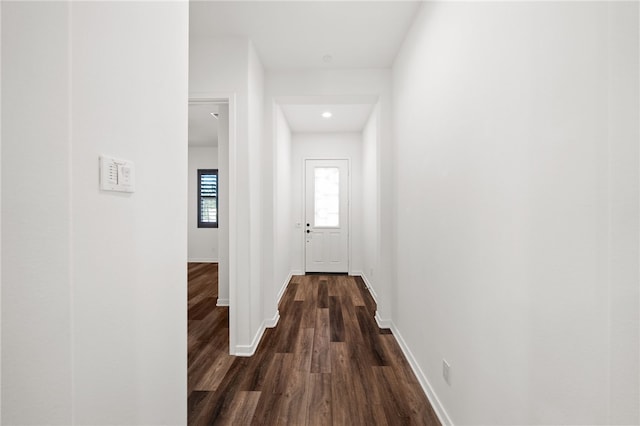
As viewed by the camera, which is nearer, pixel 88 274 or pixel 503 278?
pixel 88 274

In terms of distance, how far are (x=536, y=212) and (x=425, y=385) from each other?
155 cm

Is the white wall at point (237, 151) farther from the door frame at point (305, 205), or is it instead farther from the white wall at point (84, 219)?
the door frame at point (305, 205)

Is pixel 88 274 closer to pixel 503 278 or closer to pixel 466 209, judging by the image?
pixel 503 278

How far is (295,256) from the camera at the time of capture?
17.9 ft

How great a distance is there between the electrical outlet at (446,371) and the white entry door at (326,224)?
3.76m

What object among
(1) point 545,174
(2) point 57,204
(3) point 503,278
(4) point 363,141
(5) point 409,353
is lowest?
(5) point 409,353

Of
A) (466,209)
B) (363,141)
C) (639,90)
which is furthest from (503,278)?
(363,141)

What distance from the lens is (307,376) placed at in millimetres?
2135

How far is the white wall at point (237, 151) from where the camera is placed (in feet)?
8.12

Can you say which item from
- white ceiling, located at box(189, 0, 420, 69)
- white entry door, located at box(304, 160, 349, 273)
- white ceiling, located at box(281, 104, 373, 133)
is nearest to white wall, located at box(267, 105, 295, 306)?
white ceiling, located at box(281, 104, 373, 133)

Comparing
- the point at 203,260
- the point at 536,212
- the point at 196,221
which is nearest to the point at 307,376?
the point at 536,212

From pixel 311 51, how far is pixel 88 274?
2678 mm

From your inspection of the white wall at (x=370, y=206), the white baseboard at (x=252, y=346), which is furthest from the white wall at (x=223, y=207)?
the white wall at (x=370, y=206)

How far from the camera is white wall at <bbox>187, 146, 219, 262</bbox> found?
6797mm
